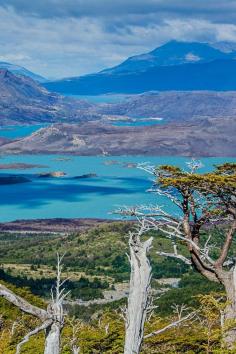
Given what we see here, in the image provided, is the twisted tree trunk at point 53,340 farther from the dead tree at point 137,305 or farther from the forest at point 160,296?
the dead tree at point 137,305

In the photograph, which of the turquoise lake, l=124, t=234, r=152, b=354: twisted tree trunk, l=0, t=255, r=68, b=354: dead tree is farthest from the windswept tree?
the turquoise lake

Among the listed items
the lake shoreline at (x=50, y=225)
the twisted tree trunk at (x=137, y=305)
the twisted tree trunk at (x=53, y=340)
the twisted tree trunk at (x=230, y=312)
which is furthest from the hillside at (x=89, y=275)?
the twisted tree trunk at (x=53, y=340)

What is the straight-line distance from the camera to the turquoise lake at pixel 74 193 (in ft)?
415

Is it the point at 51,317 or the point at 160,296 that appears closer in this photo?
the point at 51,317

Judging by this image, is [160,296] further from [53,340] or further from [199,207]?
[53,340]

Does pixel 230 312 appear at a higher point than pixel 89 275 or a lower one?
lower

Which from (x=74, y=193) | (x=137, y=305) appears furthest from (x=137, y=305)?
(x=74, y=193)

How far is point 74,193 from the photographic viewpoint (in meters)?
144

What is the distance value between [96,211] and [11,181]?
129 ft

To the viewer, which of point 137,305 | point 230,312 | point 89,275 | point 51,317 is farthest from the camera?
point 89,275

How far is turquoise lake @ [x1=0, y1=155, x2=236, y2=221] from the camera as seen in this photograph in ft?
415

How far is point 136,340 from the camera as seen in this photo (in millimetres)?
9156

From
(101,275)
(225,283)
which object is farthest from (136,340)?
(101,275)

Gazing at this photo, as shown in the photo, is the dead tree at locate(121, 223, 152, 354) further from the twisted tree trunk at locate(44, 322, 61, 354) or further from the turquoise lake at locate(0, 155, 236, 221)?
the turquoise lake at locate(0, 155, 236, 221)
